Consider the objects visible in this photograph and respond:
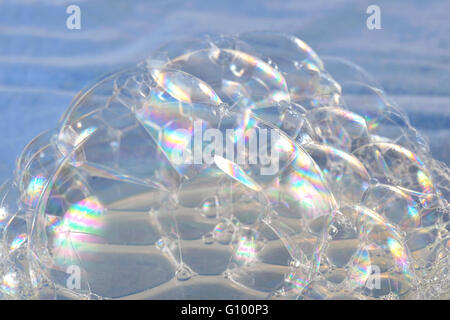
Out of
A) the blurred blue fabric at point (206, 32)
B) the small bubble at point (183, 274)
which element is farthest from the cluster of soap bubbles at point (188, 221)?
the blurred blue fabric at point (206, 32)

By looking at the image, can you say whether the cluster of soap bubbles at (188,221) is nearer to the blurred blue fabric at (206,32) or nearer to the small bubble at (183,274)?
the small bubble at (183,274)

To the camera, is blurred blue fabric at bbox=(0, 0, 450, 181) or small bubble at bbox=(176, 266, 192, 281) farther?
blurred blue fabric at bbox=(0, 0, 450, 181)

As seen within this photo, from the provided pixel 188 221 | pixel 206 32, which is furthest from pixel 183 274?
pixel 206 32

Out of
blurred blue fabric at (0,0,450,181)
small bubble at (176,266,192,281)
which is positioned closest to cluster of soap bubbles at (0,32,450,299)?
small bubble at (176,266,192,281)

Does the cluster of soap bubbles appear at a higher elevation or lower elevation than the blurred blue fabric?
lower

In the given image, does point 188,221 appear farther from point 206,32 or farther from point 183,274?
point 206,32

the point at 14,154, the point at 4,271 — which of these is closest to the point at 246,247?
the point at 4,271

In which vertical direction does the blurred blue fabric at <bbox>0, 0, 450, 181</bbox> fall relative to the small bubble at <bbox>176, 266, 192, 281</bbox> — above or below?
above

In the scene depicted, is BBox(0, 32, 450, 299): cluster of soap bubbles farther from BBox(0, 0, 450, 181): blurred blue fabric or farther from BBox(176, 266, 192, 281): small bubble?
BBox(0, 0, 450, 181): blurred blue fabric
